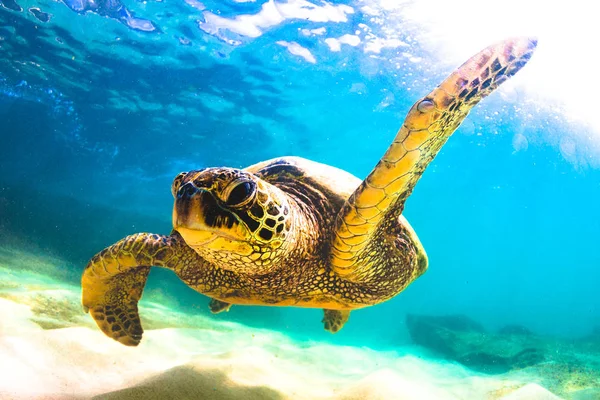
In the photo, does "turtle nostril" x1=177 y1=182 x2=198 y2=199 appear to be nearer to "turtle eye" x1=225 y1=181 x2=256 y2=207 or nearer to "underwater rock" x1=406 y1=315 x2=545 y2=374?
"turtle eye" x1=225 y1=181 x2=256 y2=207

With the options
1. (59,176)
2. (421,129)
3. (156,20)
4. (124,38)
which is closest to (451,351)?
(421,129)

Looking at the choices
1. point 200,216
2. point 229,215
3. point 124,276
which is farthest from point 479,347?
point 200,216

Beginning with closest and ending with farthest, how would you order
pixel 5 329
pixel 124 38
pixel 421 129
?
pixel 421 129 < pixel 5 329 < pixel 124 38

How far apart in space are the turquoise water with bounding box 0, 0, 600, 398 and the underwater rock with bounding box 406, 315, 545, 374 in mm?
5476

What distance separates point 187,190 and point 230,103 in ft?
51.9

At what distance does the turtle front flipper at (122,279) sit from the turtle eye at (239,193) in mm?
1607

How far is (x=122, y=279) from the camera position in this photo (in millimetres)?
3631

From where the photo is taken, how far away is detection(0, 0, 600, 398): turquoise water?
11914mm

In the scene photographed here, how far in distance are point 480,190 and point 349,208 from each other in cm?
3670

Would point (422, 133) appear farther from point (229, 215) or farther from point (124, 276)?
point (124, 276)

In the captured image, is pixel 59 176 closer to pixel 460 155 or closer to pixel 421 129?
pixel 460 155

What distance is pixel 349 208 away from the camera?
259 centimetres

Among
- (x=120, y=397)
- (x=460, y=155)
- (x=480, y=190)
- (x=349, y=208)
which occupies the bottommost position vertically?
(x=120, y=397)

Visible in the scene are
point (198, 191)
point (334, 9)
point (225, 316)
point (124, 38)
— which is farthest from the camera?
point (225, 316)
